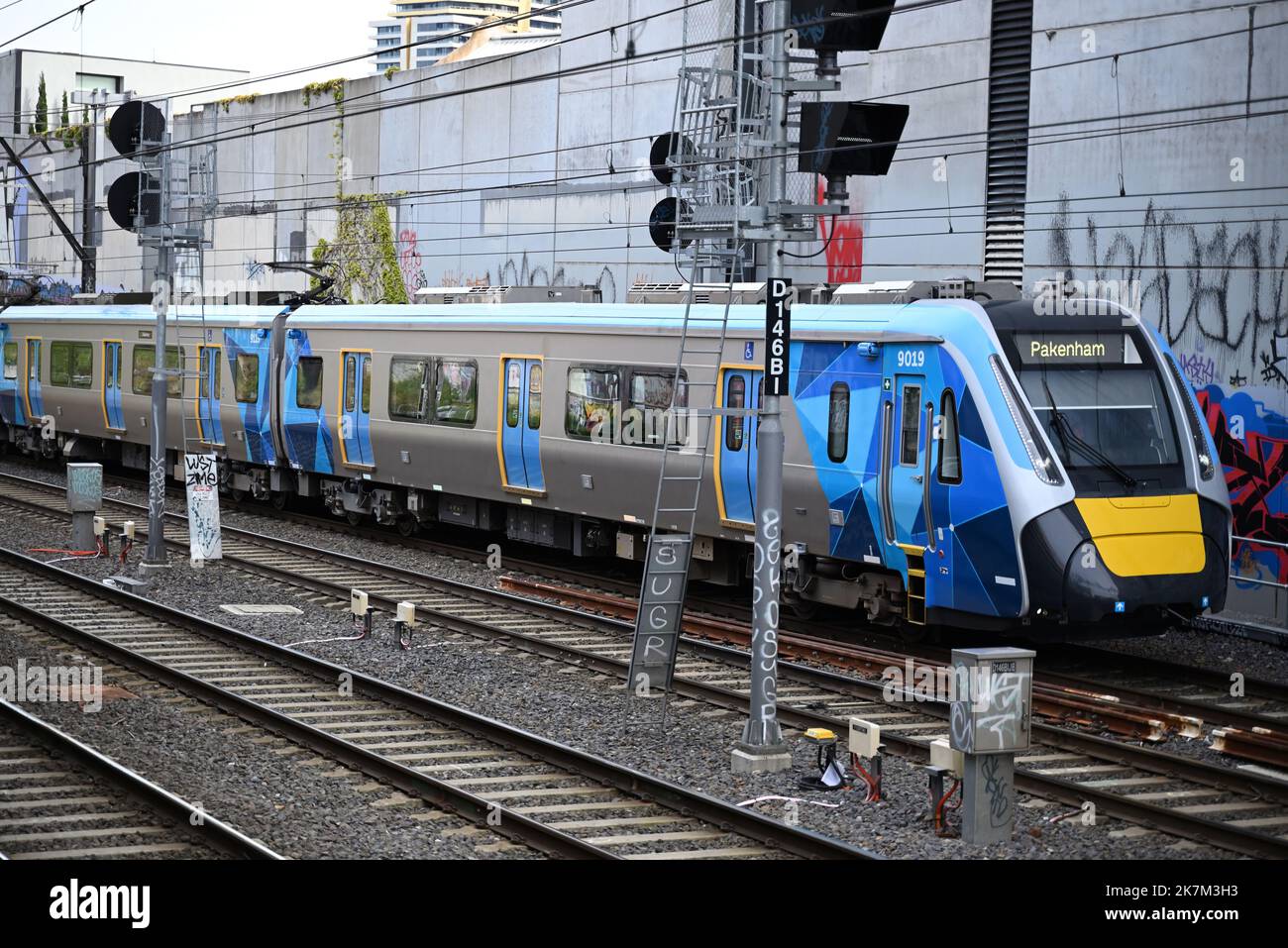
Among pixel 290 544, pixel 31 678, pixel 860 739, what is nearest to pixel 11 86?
pixel 290 544

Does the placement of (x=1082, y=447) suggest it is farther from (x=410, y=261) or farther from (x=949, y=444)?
(x=410, y=261)

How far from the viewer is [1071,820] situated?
10.4 meters

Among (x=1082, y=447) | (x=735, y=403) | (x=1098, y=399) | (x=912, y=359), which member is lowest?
(x=1082, y=447)

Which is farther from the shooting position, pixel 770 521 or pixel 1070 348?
Answer: pixel 1070 348

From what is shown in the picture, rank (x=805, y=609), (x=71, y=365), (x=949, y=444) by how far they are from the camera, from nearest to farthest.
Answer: (x=949, y=444), (x=805, y=609), (x=71, y=365)

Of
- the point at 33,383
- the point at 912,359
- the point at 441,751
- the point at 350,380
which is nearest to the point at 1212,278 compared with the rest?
the point at 912,359

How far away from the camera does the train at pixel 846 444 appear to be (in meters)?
13.9

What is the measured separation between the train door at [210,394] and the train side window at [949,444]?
16891 mm

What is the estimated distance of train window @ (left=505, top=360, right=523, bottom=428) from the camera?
2075 centimetres

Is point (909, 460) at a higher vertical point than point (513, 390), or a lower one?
lower

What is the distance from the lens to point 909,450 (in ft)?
48.7

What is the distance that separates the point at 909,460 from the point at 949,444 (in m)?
0.58

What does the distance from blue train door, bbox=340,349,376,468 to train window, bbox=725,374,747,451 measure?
8.32 meters
